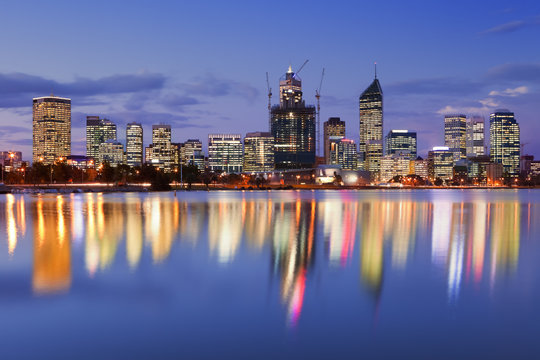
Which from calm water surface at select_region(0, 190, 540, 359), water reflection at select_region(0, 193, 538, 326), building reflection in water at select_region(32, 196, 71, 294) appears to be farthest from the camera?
water reflection at select_region(0, 193, 538, 326)

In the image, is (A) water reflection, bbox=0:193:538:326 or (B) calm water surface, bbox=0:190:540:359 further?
(A) water reflection, bbox=0:193:538:326

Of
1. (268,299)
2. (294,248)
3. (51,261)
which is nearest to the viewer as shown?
(268,299)

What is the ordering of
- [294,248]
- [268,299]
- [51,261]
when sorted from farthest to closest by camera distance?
1. [294,248]
2. [51,261]
3. [268,299]

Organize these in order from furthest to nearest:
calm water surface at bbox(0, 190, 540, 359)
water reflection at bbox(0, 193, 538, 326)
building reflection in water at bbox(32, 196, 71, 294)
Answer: water reflection at bbox(0, 193, 538, 326) < building reflection in water at bbox(32, 196, 71, 294) < calm water surface at bbox(0, 190, 540, 359)

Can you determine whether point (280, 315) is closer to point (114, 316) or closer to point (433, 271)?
point (114, 316)

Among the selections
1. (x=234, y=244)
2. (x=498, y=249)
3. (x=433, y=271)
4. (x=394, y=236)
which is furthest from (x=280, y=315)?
(x=394, y=236)

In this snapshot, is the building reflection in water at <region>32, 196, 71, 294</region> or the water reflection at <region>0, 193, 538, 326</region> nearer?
the building reflection in water at <region>32, 196, 71, 294</region>

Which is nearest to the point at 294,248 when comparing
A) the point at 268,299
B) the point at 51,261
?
the point at 51,261

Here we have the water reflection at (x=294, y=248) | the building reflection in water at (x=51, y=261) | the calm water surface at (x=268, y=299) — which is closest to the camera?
the calm water surface at (x=268, y=299)

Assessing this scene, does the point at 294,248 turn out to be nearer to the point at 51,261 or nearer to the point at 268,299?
the point at 51,261

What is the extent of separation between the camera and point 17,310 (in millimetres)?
11906

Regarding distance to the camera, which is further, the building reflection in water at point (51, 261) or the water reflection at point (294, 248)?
the water reflection at point (294, 248)

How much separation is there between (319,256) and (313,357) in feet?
37.4

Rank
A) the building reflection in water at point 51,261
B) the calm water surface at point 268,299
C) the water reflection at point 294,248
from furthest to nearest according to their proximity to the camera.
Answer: the water reflection at point 294,248 → the building reflection in water at point 51,261 → the calm water surface at point 268,299
